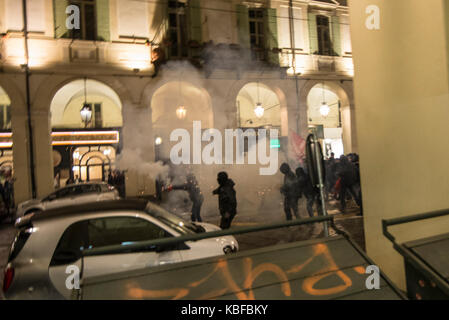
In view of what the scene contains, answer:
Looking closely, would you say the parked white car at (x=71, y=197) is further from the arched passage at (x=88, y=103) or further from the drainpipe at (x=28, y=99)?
the arched passage at (x=88, y=103)

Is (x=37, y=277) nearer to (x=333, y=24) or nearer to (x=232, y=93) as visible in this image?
(x=232, y=93)

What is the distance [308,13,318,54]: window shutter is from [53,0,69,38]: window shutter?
11587 millimetres

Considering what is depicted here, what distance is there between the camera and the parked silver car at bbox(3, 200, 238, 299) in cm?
344

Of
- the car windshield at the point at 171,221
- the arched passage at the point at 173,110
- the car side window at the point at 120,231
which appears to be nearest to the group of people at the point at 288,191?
the car windshield at the point at 171,221

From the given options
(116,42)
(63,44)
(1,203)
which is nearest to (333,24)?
(116,42)

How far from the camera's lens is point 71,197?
9.91 metres

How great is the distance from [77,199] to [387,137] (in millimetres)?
8412

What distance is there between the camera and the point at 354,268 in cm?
247

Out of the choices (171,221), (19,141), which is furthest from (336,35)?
(171,221)

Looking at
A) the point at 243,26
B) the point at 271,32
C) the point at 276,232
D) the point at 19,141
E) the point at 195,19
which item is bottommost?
the point at 276,232

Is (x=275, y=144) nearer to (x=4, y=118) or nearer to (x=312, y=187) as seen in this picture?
(x=312, y=187)

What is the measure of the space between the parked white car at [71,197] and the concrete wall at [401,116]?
7327 mm

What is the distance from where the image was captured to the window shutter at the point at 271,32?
16547mm

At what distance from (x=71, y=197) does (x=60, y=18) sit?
822cm
